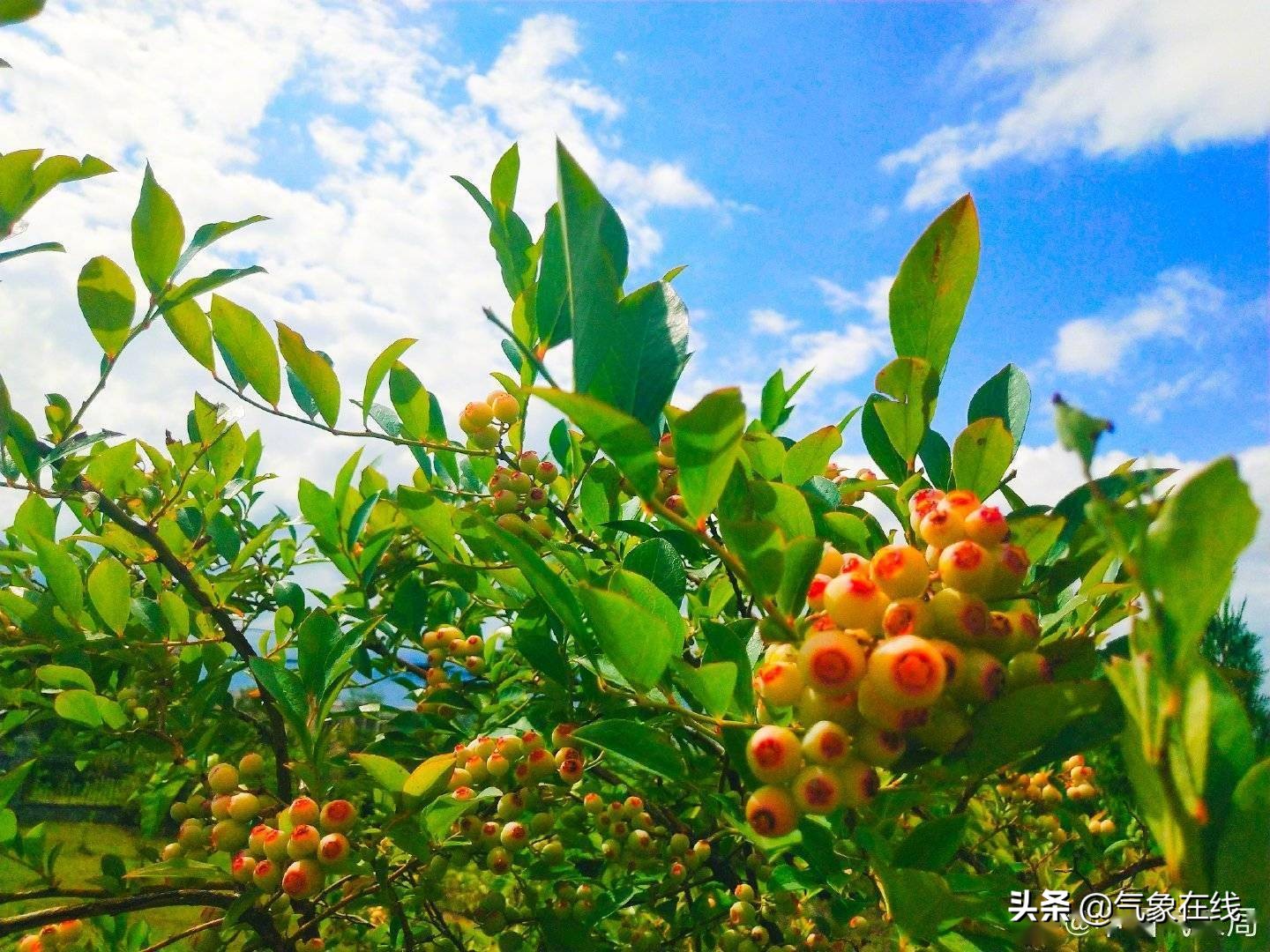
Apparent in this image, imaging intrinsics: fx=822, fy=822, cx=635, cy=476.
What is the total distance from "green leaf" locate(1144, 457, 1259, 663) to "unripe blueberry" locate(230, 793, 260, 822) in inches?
50.5

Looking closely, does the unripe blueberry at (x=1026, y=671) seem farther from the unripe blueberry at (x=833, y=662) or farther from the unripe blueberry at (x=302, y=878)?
the unripe blueberry at (x=302, y=878)

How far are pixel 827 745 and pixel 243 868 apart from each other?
966 millimetres

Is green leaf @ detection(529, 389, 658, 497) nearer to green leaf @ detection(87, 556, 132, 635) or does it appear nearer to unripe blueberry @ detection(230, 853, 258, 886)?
unripe blueberry @ detection(230, 853, 258, 886)

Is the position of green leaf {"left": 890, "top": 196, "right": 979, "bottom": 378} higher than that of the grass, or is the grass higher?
green leaf {"left": 890, "top": 196, "right": 979, "bottom": 378}

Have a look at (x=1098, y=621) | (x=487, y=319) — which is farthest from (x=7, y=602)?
(x=1098, y=621)

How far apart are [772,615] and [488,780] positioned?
2.44ft

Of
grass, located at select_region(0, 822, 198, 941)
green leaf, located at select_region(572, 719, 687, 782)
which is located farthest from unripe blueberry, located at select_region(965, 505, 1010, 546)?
grass, located at select_region(0, 822, 198, 941)

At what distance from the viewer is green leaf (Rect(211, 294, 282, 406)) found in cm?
132

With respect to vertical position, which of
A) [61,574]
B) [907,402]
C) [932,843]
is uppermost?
[61,574]

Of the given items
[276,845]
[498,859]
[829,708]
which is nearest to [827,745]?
[829,708]

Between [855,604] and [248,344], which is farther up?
[248,344]

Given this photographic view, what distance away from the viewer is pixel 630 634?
732mm

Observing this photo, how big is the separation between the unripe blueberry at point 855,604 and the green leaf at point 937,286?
0.97 ft

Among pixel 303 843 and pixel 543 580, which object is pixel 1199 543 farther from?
pixel 303 843
